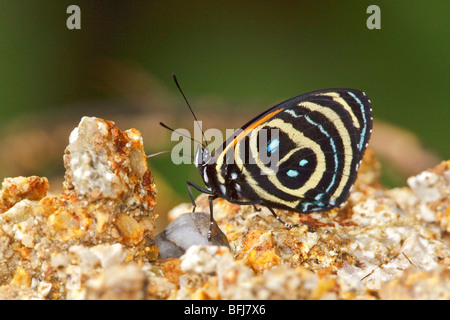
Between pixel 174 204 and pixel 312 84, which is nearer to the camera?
pixel 174 204

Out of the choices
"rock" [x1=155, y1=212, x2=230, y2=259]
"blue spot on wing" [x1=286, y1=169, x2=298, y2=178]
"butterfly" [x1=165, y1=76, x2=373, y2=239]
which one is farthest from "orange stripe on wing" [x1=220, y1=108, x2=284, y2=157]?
"rock" [x1=155, y1=212, x2=230, y2=259]

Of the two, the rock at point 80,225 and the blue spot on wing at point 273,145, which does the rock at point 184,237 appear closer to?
the rock at point 80,225

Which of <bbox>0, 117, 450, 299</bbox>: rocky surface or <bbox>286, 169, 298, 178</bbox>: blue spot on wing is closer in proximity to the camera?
<bbox>0, 117, 450, 299</bbox>: rocky surface

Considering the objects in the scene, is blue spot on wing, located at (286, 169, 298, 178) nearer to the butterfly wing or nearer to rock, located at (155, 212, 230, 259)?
the butterfly wing

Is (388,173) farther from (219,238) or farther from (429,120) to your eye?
(219,238)

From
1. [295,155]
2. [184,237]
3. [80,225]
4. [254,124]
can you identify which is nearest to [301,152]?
[295,155]

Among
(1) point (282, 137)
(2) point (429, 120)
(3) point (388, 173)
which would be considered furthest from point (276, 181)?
(2) point (429, 120)

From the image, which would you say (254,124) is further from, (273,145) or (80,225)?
(80,225)

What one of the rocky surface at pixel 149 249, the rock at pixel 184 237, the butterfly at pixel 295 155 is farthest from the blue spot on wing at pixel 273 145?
the rock at pixel 184 237
